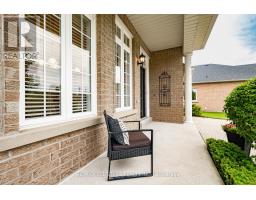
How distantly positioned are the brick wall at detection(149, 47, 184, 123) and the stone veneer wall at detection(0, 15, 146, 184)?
4.26m

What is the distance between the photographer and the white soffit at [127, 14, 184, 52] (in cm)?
472

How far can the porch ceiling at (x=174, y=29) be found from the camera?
14.0 feet

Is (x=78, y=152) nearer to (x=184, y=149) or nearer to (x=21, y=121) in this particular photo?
(x=21, y=121)

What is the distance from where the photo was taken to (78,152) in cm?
254

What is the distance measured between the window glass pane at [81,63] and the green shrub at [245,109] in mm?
2498

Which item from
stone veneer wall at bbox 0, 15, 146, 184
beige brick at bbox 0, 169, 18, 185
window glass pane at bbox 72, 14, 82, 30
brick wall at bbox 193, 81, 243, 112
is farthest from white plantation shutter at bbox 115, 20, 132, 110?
brick wall at bbox 193, 81, 243, 112

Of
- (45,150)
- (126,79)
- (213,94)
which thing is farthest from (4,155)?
(213,94)

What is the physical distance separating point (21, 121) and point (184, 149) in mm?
3062

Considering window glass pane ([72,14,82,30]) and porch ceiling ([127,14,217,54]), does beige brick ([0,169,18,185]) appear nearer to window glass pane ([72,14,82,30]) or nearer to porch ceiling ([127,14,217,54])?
window glass pane ([72,14,82,30])

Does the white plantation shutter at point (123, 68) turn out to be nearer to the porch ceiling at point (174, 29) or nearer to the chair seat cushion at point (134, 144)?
the porch ceiling at point (174, 29)

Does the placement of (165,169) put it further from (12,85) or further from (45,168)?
(12,85)

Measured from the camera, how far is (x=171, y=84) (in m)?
7.52

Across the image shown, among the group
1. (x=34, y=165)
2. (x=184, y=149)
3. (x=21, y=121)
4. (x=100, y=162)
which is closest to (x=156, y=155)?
(x=184, y=149)
